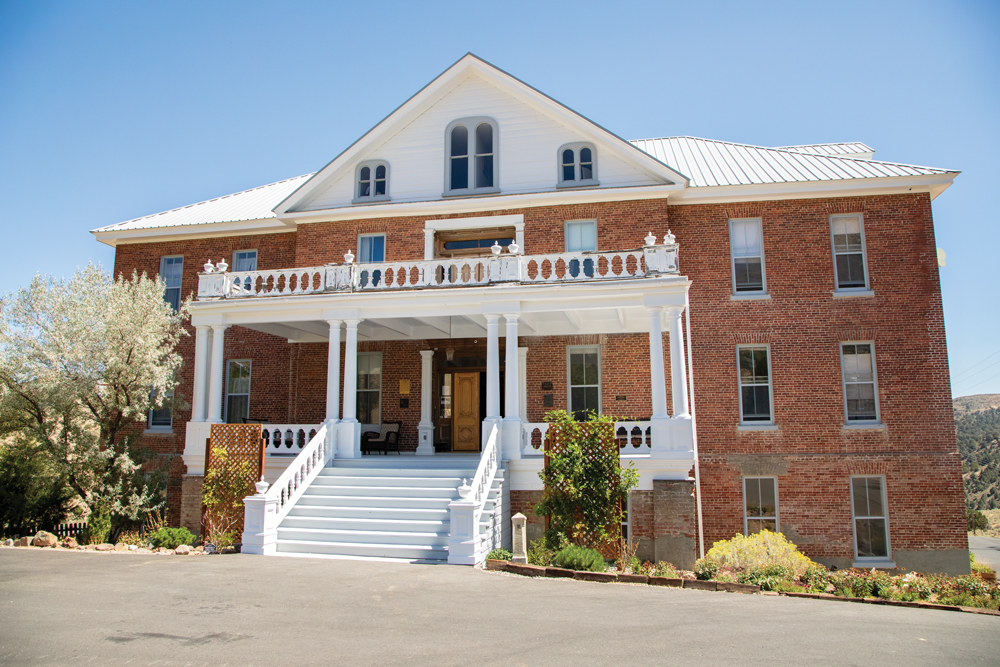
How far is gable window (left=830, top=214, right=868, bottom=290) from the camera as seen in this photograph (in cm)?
1692

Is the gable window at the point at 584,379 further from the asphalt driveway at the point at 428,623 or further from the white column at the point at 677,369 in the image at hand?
the asphalt driveway at the point at 428,623

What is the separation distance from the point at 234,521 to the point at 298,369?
6197mm

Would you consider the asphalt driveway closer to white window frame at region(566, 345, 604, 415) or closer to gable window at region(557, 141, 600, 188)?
white window frame at region(566, 345, 604, 415)

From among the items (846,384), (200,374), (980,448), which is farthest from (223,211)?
(980,448)

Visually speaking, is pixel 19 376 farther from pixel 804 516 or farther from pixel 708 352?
pixel 804 516

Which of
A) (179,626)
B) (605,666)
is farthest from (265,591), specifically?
(605,666)

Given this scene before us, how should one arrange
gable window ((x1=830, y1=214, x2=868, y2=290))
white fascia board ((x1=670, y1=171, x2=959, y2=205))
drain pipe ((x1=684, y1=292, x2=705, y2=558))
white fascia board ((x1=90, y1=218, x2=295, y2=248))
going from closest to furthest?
drain pipe ((x1=684, y1=292, x2=705, y2=558)) < white fascia board ((x1=670, y1=171, x2=959, y2=205)) < gable window ((x1=830, y1=214, x2=868, y2=290)) < white fascia board ((x1=90, y1=218, x2=295, y2=248))

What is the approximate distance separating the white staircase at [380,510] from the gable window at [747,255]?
26.8 feet

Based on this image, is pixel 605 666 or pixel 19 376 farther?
pixel 19 376

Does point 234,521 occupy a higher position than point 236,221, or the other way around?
point 236,221

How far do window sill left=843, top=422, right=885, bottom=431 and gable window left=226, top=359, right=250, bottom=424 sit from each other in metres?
15.7

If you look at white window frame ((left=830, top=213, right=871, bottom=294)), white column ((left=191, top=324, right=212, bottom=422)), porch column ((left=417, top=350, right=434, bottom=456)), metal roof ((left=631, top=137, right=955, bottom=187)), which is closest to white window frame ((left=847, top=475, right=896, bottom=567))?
white window frame ((left=830, top=213, right=871, bottom=294))

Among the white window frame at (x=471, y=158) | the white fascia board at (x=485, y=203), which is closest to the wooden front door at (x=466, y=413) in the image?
the white fascia board at (x=485, y=203)

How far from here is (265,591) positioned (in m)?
8.65
